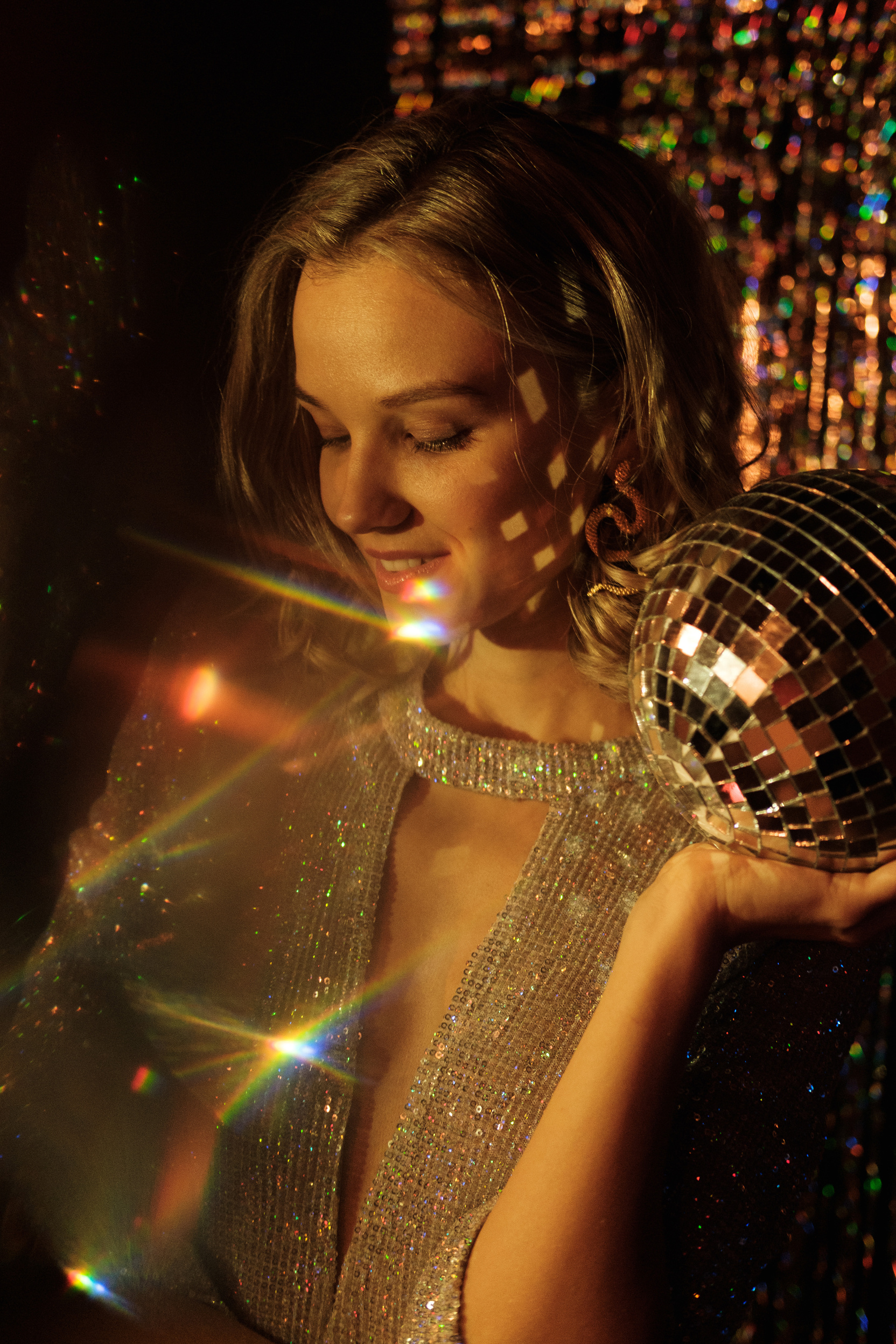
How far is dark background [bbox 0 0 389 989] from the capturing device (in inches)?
21.9

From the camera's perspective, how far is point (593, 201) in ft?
2.58

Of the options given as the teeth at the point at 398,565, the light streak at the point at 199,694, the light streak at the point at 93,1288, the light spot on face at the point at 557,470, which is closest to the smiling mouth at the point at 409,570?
the teeth at the point at 398,565

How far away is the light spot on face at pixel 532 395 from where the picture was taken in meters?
0.74

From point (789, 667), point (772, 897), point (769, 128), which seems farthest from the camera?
point (769, 128)

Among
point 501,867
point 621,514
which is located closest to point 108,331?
point 621,514

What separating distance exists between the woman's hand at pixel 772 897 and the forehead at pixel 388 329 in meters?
0.40

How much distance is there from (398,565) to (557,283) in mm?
272

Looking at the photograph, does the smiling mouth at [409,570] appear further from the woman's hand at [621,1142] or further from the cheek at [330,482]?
the woman's hand at [621,1142]

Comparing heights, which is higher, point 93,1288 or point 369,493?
point 369,493

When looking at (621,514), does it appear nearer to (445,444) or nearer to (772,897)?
(445,444)

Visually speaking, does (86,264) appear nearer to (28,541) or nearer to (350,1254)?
(28,541)

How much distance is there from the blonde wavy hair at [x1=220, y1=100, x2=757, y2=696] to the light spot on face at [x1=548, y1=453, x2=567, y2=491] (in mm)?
62

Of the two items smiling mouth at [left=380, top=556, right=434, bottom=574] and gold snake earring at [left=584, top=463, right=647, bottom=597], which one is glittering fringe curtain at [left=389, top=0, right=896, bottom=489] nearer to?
gold snake earring at [left=584, top=463, right=647, bottom=597]

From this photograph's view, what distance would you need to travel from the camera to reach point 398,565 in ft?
2.49
